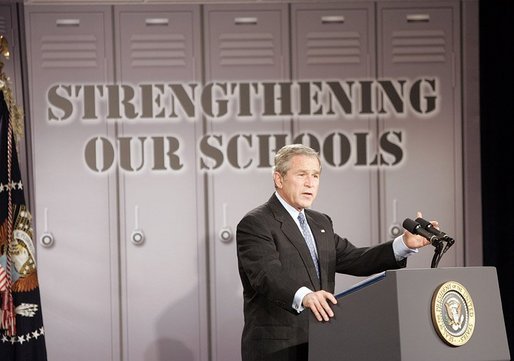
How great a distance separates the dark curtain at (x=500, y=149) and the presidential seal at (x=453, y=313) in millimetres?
2351

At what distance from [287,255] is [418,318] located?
719mm

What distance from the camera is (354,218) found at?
4238mm

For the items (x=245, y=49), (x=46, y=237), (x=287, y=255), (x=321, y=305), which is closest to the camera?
(x=321, y=305)

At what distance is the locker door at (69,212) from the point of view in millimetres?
4164

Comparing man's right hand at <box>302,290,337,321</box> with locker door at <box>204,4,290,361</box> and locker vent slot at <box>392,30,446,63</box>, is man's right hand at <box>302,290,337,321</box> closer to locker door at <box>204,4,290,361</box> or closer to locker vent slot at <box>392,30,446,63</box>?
locker door at <box>204,4,290,361</box>

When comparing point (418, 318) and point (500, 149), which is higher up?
point (500, 149)

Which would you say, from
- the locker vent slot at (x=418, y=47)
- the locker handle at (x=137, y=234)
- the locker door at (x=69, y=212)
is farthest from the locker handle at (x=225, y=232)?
the locker vent slot at (x=418, y=47)

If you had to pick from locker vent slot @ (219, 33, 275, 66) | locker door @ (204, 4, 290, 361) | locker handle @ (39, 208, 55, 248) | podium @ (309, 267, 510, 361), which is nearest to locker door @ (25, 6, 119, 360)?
locker handle @ (39, 208, 55, 248)

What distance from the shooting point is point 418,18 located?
4.28 m

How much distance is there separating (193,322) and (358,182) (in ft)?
4.24

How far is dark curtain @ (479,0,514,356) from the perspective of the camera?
4.13m

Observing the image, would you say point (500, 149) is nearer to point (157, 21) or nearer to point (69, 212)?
point (157, 21)

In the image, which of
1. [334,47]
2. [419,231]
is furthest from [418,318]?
[334,47]

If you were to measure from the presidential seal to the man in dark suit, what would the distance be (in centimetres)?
51
